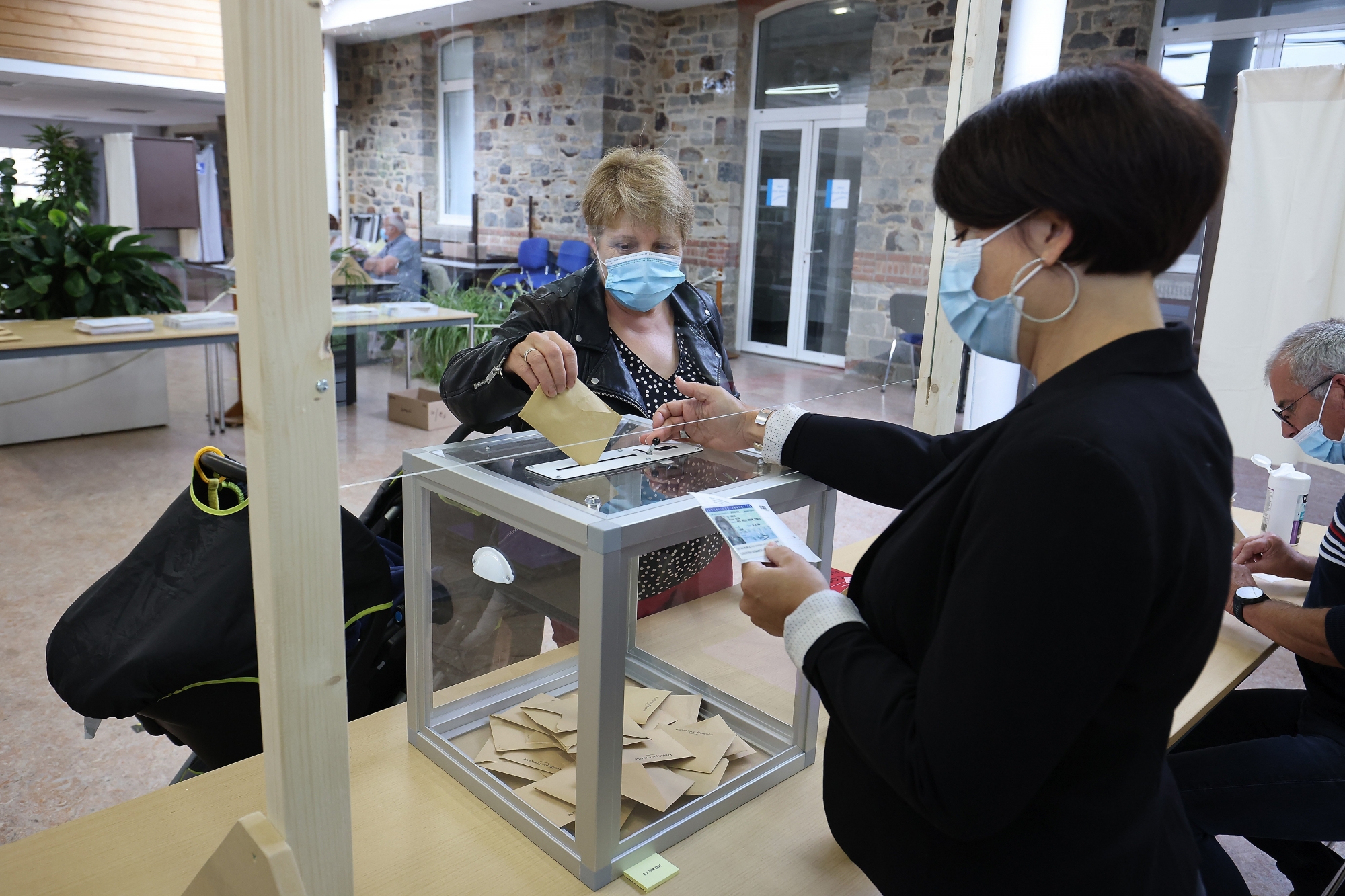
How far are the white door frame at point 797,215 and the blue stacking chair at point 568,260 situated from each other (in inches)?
16.5

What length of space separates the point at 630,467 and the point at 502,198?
2.55 ft

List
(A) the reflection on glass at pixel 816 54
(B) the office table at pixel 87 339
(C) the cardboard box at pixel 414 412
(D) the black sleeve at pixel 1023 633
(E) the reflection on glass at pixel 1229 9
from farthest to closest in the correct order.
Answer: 1. (E) the reflection on glass at pixel 1229 9
2. (B) the office table at pixel 87 339
3. (A) the reflection on glass at pixel 816 54
4. (C) the cardboard box at pixel 414 412
5. (D) the black sleeve at pixel 1023 633

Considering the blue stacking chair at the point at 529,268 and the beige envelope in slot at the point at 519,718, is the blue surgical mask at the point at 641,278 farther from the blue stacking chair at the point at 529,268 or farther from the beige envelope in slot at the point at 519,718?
the beige envelope in slot at the point at 519,718

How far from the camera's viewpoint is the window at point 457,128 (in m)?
1.53

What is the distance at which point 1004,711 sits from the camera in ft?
2.14

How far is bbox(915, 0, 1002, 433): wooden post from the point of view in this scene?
190 centimetres

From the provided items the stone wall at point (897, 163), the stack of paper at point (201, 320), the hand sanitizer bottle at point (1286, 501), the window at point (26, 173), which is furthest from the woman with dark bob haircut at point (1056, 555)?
the window at point (26, 173)

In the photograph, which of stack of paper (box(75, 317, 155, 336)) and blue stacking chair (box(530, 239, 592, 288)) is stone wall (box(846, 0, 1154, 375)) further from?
stack of paper (box(75, 317, 155, 336))

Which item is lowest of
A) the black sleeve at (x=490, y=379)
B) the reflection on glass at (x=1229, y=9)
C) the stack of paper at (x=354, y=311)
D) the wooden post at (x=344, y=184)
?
the black sleeve at (x=490, y=379)

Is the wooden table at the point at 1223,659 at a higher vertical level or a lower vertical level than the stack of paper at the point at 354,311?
lower

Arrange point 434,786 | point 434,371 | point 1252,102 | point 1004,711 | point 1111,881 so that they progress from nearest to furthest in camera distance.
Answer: point 1004,711 → point 1111,881 → point 434,786 → point 434,371 → point 1252,102

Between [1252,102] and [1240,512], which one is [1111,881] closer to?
[1240,512]

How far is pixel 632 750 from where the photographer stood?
1016mm

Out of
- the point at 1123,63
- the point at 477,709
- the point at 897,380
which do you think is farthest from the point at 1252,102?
the point at 477,709
